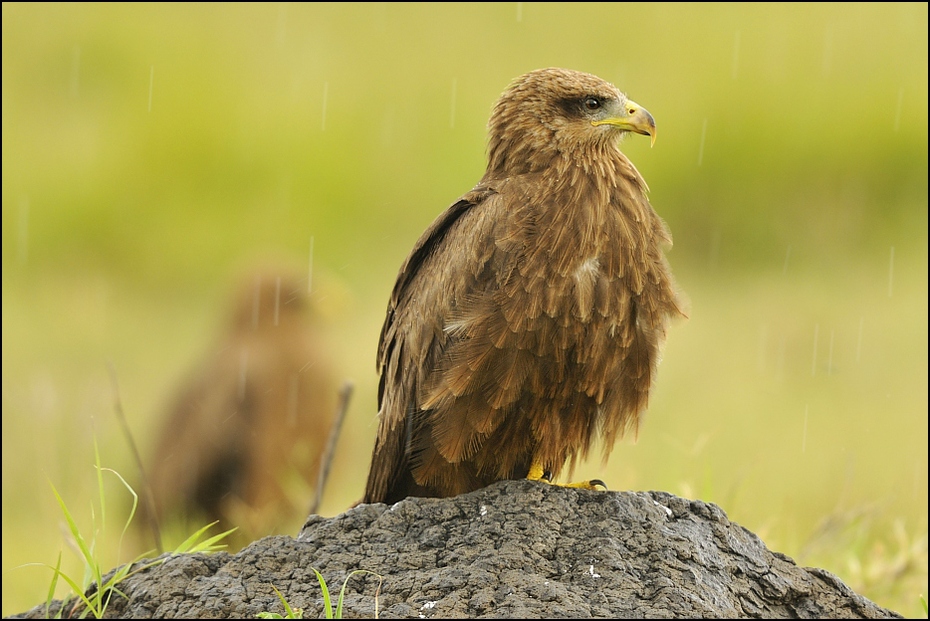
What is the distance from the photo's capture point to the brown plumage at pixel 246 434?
302 inches

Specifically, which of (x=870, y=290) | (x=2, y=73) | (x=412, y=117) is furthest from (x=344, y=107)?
Result: (x=870, y=290)

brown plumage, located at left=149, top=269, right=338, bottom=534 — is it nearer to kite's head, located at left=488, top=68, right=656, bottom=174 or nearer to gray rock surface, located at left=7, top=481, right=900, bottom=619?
kite's head, located at left=488, top=68, right=656, bottom=174

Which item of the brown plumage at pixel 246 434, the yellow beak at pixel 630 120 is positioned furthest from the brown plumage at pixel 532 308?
the brown plumage at pixel 246 434

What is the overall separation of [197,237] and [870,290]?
860 cm

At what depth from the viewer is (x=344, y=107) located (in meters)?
17.7

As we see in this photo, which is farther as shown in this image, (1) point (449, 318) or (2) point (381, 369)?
(2) point (381, 369)

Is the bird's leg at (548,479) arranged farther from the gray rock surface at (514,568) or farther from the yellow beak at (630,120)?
the yellow beak at (630,120)

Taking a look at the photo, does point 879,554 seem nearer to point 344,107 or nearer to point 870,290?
point 870,290

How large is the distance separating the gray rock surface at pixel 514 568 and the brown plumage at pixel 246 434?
3.89 meters

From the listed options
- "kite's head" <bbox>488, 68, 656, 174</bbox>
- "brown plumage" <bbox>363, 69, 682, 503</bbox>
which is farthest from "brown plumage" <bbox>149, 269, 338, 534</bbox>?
"kite's head" <bbox>488, 68, 656, 174</bbox>

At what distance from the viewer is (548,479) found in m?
4.38

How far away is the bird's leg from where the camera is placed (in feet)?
13.1

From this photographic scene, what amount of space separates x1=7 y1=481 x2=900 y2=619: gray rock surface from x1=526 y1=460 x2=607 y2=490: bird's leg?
7.6 inches

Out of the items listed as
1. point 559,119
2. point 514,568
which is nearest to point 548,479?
point 514,568
